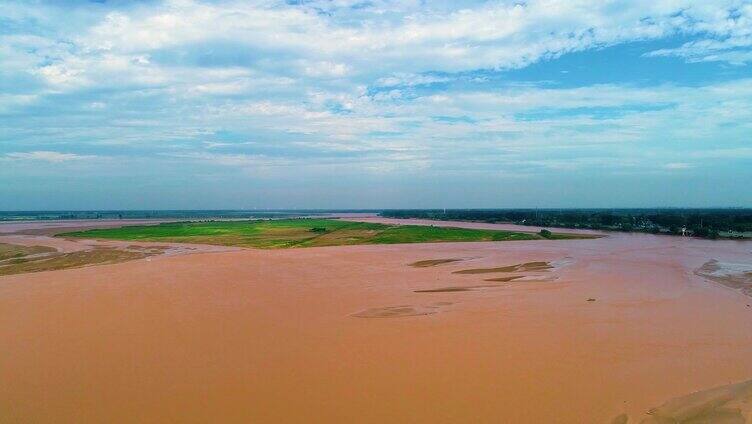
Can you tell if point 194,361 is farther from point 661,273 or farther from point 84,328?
point 661,273

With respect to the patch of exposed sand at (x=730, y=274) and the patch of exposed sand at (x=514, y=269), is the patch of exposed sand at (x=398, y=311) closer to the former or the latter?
the patch of exposed sand at (x=514, y=269)

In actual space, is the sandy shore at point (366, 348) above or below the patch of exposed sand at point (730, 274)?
below

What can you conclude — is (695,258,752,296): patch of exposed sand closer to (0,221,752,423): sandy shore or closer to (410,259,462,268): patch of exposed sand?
(0,221,752,423): sandy shore

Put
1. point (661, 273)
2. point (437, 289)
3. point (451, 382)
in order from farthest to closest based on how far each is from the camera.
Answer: point (661, 273)
point (437, 289)
point (451, 382)

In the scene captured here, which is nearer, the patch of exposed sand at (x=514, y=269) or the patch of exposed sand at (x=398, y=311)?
the patch of exposed sand at (x=398, y=311)

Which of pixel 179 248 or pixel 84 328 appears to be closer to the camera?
pixel 84 328

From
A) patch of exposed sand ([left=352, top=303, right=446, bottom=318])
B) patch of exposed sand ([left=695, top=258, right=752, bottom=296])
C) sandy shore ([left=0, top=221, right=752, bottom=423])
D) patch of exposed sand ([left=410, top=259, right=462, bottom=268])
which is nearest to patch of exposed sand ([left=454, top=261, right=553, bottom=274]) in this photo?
sandy shore ([left=0, top=221, right=752, bottom=423])

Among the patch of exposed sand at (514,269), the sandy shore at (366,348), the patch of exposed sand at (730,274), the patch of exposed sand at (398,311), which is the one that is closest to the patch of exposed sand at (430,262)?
the patch of exposed sand at (514,269)

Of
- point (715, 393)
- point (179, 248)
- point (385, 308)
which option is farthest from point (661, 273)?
point (179, 248)
